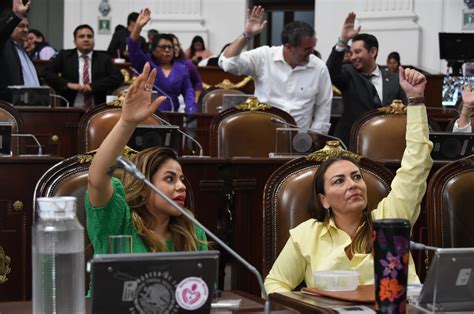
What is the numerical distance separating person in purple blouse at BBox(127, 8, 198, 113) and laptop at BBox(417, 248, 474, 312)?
216 inches

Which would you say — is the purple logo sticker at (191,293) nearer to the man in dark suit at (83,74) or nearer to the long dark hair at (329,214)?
the long dark hair at (329,214)

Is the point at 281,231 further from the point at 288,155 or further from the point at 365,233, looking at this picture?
the point at 288,155

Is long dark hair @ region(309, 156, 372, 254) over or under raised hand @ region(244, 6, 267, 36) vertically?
under

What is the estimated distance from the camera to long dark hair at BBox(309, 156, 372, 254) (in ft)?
9.93

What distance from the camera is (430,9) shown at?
489 inches

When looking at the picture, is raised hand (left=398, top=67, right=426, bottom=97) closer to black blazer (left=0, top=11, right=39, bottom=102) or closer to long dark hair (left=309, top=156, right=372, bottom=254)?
long dark hair (left=309, top=156, right=372, bottom=254)

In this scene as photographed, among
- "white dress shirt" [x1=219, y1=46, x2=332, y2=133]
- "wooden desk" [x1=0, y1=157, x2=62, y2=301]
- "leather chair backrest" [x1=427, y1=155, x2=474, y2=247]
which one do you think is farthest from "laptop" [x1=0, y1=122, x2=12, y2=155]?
"white dress shirt" [x1=219, y1=46, x2=332, y2=133]

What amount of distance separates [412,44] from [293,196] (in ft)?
31.0

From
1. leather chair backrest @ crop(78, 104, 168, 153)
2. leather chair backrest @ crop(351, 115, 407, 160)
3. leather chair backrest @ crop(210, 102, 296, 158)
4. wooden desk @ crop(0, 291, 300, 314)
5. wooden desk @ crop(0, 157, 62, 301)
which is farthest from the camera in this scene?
leather chair backrest @ crop(210, 102, 296, 158)

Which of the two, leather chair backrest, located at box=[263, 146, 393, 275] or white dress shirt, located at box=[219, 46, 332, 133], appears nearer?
leather chair backrest, located at box=[263, 146, 393, 275]

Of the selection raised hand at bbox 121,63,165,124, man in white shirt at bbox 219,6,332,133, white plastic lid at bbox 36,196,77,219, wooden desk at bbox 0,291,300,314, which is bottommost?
wooden desk at bbox 0,291,300,314

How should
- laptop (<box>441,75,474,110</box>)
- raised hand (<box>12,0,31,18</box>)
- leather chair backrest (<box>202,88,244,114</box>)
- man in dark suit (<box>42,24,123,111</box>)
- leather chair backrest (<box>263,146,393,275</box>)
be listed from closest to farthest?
leather chair backrest (<box>263,146,393,275</box>), raised hand (<box>12,0,31,18</box>), leather chair backrest (<box>202,88,244,114</box>), man in dark suit (<box>42,24,123,111</box>), laptop (<box>441,75,474,110</box>)

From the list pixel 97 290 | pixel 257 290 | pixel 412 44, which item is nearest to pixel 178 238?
pixel 97 290

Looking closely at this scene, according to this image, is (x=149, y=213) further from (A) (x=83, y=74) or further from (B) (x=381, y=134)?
(A) (x=83, y=74)
